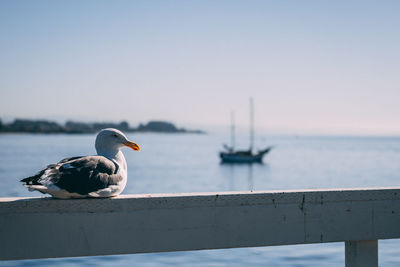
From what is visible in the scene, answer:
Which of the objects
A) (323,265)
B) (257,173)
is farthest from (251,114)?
(323,265)

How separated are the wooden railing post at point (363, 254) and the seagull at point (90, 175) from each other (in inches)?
55.1

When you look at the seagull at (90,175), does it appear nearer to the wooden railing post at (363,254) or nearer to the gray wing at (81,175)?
the gray wing at (81,175)

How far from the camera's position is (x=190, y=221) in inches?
91.0

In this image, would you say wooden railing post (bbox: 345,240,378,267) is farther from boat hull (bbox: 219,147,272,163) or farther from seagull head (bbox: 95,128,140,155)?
boat hull (bbox: 219,147,272,163)

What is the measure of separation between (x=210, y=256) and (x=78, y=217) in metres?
5.44

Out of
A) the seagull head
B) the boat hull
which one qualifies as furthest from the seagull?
the boat hull

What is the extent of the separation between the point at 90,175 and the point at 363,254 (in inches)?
64.4

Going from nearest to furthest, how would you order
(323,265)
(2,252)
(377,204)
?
(2,252) < (377,204) < (323,265)

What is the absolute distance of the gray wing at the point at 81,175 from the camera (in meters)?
2.45

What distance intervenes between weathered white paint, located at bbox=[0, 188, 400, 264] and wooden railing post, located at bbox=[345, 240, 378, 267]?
0.07 meters

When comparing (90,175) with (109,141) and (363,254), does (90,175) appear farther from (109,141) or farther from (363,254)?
(363,254)

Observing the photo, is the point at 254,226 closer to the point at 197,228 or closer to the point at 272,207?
the point at 272,207

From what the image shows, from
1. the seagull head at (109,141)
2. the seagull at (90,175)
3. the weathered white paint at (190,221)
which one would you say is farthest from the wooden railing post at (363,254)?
the seagull head at (109,141)

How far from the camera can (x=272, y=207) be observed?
2438 millimetres
